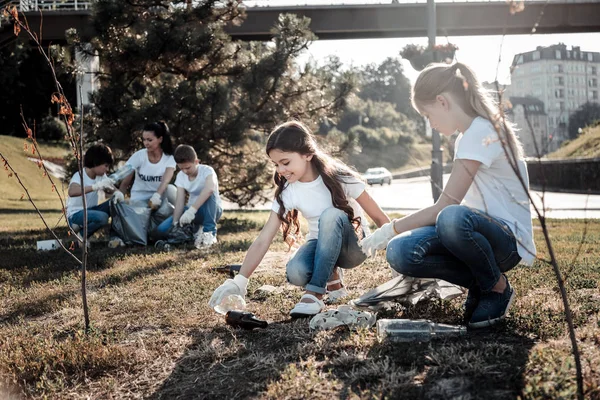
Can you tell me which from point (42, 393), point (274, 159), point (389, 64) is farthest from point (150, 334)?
point (389, 64)

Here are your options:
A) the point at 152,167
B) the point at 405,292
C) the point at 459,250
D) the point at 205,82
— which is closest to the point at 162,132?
the point at 152,167

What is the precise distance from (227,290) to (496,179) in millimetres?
1564

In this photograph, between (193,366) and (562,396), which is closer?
(562,396)

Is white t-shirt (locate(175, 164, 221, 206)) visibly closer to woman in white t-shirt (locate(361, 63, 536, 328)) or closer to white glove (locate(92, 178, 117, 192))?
white glove (locate(92, 178, 117, 192))

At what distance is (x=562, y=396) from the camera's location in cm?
223

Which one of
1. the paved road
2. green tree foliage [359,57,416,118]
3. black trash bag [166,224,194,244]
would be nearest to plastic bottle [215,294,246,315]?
the paved road

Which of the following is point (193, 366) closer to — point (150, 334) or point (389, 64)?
point (150, 334)

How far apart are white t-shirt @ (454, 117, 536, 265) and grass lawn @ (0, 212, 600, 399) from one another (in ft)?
1.21

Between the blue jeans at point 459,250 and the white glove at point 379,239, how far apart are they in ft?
0.23

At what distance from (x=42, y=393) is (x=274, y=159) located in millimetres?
1871

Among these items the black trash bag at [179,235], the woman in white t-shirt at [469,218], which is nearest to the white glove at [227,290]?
the woman in white t-shirt at [469,218]

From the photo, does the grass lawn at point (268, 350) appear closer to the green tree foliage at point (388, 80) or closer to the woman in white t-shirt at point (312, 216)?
the woman in white t-shirt at point (312, 216)

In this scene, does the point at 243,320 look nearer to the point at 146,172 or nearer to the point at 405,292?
the point at 405,292

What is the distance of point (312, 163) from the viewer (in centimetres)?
419
